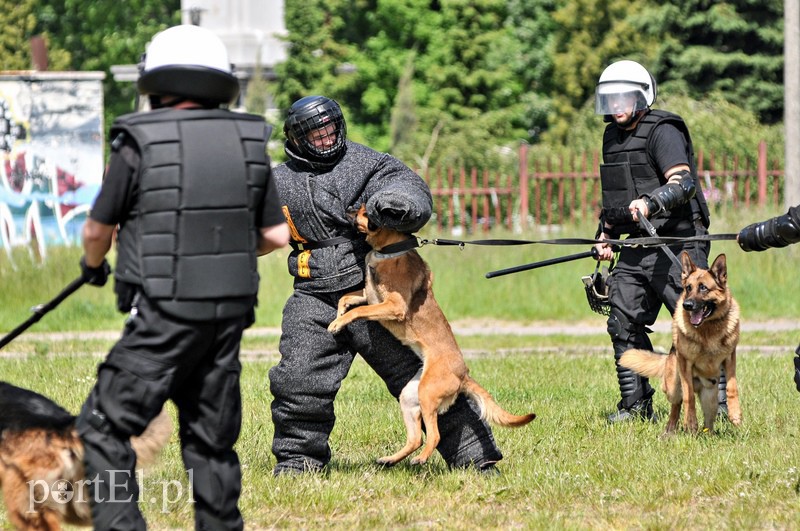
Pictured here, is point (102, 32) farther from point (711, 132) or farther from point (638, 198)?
point (638, 198)

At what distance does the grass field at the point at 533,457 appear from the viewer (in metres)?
4.85

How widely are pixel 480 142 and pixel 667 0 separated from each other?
32.5 ft

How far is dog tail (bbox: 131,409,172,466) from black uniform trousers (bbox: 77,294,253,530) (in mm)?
282

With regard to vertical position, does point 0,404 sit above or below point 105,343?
above

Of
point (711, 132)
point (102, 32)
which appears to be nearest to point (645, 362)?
point (711, 132)

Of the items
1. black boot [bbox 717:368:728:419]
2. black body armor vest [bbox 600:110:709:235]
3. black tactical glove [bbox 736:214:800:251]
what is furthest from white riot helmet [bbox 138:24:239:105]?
black boot [bbox 717:368:728:419]

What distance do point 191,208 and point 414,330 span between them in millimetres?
2053

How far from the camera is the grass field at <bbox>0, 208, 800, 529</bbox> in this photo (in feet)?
15.9

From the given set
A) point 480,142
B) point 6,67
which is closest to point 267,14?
point 6,67

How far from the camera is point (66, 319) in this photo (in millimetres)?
12953

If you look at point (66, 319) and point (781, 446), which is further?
point (66, 319)

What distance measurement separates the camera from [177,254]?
3633 mm

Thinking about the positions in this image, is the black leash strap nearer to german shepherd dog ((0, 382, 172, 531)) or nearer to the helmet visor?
the helmet visor

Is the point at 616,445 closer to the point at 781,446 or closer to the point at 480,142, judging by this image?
the point at 781,446
